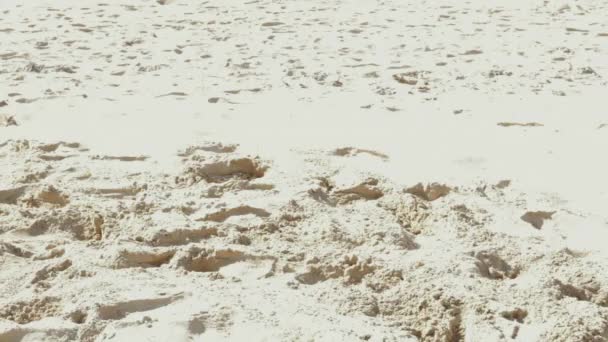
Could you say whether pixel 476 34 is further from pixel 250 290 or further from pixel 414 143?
pixel 250 290

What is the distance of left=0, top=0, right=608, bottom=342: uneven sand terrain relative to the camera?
2.38 meters

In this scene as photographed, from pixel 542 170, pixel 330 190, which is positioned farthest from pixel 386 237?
pixel 542 170

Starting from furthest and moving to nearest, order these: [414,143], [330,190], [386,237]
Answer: [414,143] < [330,190] < [386,237]

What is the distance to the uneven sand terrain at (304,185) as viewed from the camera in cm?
238

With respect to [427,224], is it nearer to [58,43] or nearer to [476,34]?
[476,34]

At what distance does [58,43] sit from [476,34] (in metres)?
3.19

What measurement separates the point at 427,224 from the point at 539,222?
0.45 meters

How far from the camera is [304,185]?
3.21m

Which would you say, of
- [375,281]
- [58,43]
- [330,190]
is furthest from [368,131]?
[58,43]

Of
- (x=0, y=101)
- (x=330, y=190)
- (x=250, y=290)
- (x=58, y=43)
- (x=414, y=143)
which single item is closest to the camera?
(x=250, y=290)

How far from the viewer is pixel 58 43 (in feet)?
18.5

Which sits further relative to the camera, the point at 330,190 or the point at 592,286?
the point at 330,190

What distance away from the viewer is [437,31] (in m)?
5.94

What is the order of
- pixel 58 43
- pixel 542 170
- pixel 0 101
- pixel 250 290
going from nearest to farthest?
1. pixel 250 290
2. pixel 542 170
3. pixel 0 101
4. pixel 58 43
